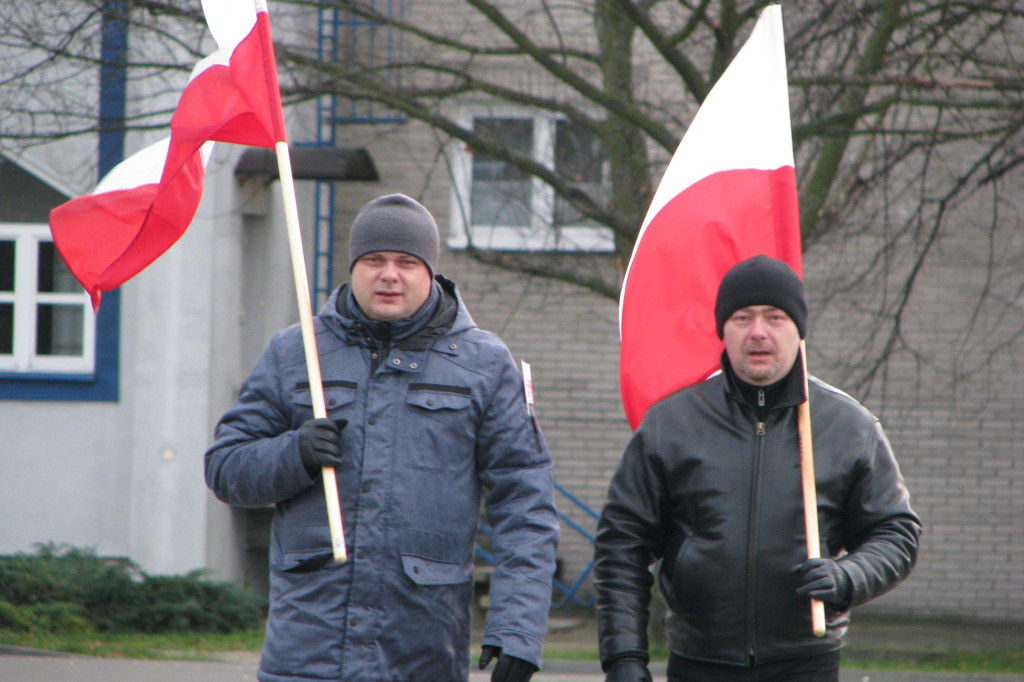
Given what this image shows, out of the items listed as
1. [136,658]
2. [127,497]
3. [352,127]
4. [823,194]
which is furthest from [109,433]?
[823,194]

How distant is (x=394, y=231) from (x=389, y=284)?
0.14 metres

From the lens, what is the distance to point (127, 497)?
885 centimetres

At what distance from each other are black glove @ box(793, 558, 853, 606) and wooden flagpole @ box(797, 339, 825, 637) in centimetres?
3

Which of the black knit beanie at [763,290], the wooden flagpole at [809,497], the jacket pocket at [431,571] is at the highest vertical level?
the black knit beanie at [763,290]

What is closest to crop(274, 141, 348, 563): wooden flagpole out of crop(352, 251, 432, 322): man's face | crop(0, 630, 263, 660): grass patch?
crop(352, 251, 432, 322): man's face

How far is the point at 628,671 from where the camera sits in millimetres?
3000

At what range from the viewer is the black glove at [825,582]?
2.81 metres

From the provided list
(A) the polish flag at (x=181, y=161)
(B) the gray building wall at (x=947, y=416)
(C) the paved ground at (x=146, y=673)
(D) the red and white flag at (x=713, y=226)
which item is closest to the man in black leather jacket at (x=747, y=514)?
(D) the red and white flag at (x=713, y=226)

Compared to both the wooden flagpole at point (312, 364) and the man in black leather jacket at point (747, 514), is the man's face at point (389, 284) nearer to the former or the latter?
the wooden flagpole at point (312, 364)

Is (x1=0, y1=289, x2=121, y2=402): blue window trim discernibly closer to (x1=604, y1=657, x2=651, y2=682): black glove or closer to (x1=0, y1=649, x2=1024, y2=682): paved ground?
(x1=0, y1=649, x2=1024, y2=682): paved ground

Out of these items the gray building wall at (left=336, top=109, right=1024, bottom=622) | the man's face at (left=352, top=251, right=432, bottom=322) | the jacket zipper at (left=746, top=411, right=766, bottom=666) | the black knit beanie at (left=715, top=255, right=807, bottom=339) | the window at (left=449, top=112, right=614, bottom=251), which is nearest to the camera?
the jacket zipper at (left=746, top=411, right=766, bottom=666)

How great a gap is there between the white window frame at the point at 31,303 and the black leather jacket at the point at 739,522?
666 cm

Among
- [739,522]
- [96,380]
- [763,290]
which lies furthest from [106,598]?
[763,290]

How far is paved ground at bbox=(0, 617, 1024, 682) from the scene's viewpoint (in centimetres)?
682
